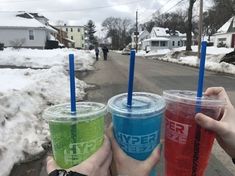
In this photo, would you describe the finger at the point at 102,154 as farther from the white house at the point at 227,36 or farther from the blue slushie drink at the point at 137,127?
the white house at the point at 227,36

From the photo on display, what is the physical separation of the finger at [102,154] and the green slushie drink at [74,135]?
17mm

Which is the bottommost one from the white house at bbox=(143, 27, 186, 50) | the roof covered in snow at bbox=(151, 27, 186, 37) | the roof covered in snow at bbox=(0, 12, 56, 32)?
the white house at bbox=(143, 27, 186, 50)

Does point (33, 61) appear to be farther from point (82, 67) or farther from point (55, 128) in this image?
point (55, 128)

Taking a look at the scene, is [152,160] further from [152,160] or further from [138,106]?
[138,106]

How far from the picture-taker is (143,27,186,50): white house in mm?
73312

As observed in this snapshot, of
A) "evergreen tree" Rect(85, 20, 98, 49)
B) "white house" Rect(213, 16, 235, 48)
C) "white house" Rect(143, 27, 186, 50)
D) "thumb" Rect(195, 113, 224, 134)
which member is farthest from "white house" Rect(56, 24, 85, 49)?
"thumb" Rect(195, 113, 224, 134)

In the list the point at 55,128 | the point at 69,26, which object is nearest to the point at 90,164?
the point at 55,128

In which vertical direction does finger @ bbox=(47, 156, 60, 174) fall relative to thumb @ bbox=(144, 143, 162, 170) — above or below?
below

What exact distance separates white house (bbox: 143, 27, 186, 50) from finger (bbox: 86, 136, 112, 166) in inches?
2845

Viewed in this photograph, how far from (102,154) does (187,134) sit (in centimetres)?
41

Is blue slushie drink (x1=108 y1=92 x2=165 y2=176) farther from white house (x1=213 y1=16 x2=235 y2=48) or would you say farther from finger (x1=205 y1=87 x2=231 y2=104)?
white house (x1=213 y1=16 x2=235 y2=48)

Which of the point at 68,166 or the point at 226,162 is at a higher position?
the point at 68,166

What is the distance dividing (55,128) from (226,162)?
11.1 ft

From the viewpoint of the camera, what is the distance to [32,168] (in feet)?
12.9
